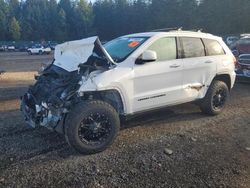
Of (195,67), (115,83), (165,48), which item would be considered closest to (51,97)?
(115,83)

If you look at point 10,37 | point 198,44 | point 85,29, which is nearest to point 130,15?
point 85,29

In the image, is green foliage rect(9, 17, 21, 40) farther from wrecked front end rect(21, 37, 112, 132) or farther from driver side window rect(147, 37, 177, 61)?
driver side window rect(147, 37, 177, 61)

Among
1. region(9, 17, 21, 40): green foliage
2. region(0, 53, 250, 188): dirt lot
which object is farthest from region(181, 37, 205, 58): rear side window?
region(9, 17, 21, 40): green foliage

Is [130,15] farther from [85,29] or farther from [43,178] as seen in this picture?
[43,178]

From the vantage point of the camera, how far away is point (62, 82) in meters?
5.59

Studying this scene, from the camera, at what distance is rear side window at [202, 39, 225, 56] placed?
729cm

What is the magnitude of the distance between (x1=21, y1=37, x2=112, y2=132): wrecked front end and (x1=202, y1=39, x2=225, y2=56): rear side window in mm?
2600

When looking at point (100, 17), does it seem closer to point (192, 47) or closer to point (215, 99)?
point (215, 99)

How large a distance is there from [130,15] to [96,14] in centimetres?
1499

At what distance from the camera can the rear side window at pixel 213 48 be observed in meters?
7.29

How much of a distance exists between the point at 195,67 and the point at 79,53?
2.44m

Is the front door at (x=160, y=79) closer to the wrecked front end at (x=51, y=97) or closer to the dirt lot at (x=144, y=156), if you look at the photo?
the dirt lot at (x=144, y=156)

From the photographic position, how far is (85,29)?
319ft

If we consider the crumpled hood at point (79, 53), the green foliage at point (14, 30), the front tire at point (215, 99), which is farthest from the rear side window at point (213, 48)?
the green foliage at point (14, 30)
